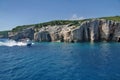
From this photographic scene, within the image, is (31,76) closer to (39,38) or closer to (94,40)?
(94,40)

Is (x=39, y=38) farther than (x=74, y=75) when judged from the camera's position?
Yes

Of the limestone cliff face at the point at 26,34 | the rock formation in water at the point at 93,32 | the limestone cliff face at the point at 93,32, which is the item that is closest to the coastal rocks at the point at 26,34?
the limestone cliff face at the point at 26,34

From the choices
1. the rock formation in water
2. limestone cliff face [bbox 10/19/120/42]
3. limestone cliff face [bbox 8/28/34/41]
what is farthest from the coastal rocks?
limestone cliff face [bbox 10/19/120/42]

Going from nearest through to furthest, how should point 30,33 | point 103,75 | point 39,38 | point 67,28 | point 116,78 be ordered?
point 116,78 < point 103,75 < point 67,28 < point 39,38 < point 30,33

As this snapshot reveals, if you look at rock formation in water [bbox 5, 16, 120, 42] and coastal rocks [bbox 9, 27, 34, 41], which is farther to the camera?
coastal rocks [bbox 9, 27, 34, 41]

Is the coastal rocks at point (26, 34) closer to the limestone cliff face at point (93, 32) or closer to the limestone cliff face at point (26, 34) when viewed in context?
the limestone cliff face at point (26, 34)

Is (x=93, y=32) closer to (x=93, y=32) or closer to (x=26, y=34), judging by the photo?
(x=93, y=32)

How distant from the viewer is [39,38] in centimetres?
14012

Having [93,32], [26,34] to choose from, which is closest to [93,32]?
[93,32]

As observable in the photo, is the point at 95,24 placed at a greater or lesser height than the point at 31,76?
greater

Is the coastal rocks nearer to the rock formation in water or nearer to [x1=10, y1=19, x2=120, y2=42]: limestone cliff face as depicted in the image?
the rock formation in water

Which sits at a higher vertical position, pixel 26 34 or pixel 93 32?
pixel 93 32

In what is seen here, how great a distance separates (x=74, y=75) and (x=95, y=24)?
280 ft

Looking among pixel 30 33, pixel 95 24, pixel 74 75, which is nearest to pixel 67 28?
pixel 95 24
